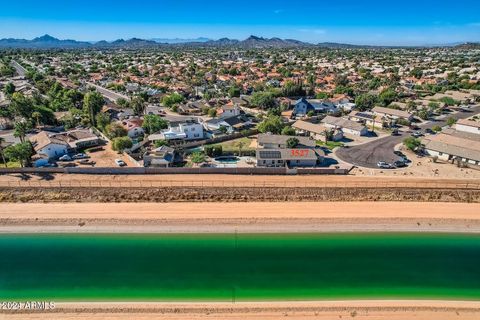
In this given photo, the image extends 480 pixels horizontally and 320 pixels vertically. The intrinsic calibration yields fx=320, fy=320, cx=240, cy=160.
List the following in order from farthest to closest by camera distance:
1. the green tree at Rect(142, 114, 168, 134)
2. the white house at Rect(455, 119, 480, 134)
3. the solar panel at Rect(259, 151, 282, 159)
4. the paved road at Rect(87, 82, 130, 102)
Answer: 1. the paved road at Rect(87, 82, 130, 102)
2. the white house at Rect(455, 119, 480, 134)
3. the green tree at Rect(142, 114, 168, 134)
4. the solar panel at Rect(259, 151, 282, 159)

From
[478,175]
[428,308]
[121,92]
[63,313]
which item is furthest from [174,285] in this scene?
[121,92]

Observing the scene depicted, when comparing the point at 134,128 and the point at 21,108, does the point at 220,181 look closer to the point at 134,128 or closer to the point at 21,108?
the point at 134,128

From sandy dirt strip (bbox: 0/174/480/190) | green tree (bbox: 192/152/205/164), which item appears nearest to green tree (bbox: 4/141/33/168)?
sandy dirt strip (bbox: 0/174/480/190)

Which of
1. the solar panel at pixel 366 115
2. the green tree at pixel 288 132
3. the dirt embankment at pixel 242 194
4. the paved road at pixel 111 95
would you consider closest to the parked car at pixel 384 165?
the dirt embankment at pixel 242 194

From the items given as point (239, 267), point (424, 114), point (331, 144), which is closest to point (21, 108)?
point (239, 267)

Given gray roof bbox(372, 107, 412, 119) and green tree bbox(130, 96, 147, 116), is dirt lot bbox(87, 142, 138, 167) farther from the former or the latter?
gray roof bbox(372, 107, 412, 119)

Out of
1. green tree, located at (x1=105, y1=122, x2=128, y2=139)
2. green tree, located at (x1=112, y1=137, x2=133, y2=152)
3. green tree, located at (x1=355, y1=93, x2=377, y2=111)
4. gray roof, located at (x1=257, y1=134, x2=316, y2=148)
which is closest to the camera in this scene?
green tree, located at (x1=112, y1=137, x2=133, y2=152)

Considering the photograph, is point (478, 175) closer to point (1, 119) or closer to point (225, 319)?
point (225, 319)
